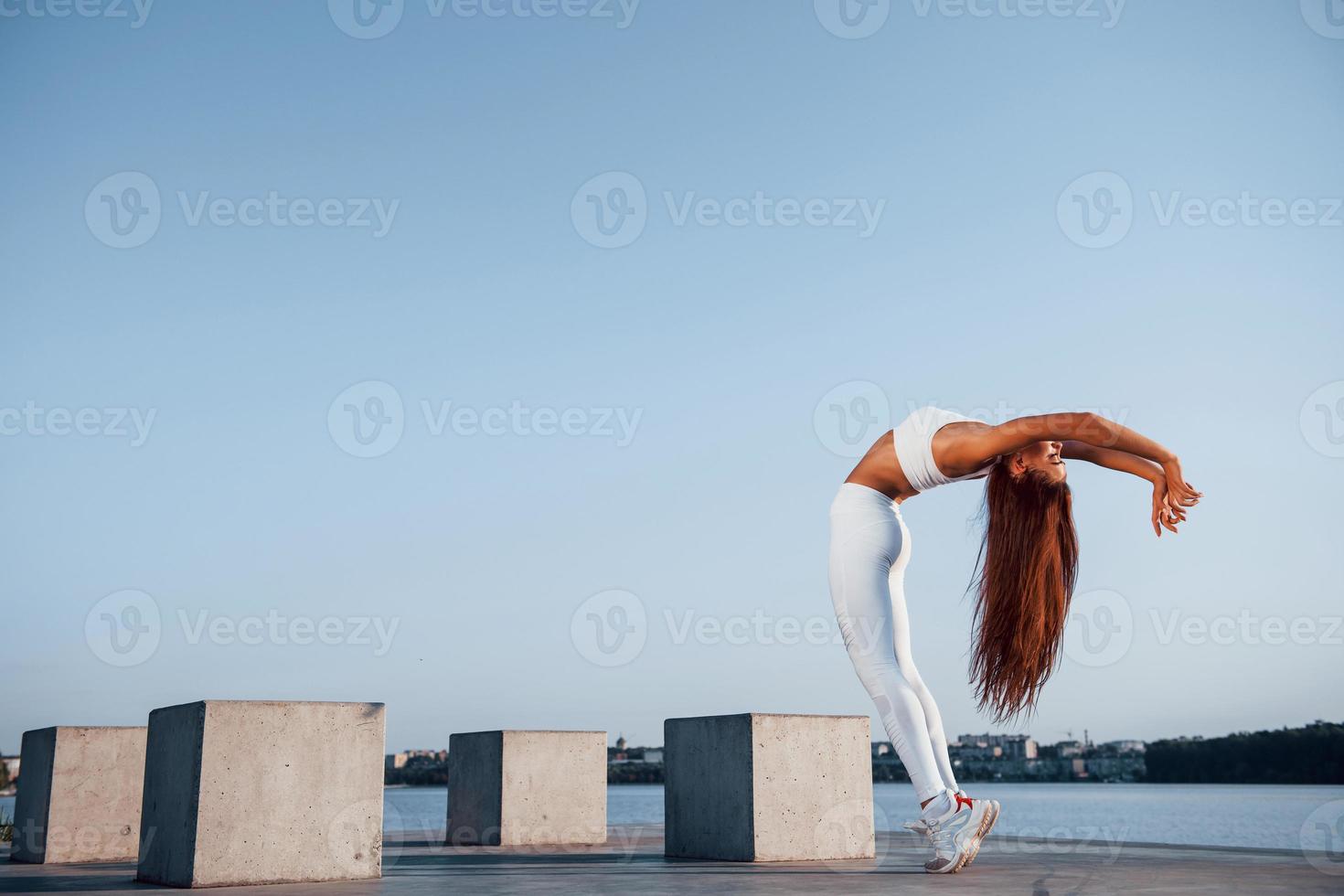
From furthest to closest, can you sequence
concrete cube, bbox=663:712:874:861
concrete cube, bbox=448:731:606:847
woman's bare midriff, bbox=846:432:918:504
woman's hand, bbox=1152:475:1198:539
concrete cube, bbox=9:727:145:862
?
concrete cube, bbox=448:731:606:847 < concrete cube, bbox=9:727:145:862 < concrete cube, bbox=663:712:874:861 < woman's bare midriff, bbox=846:432:918:504 < woman's hand, bbox=1152:475:1198:539

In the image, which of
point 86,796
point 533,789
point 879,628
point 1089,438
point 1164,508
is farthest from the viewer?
point 533,789

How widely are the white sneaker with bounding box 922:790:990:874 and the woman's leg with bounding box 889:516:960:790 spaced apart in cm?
10

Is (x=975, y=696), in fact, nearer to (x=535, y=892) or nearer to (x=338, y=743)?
(x=535, y=892)

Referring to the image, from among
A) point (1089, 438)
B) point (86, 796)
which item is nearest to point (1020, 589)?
point (1089, 438)

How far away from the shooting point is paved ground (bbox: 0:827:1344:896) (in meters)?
5.09

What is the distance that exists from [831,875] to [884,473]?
8.11 ft

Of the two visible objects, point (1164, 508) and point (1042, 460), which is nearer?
point (1164, 508)

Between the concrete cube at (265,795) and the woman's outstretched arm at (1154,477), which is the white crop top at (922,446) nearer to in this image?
the woman's outstretched arm at (1154,477)

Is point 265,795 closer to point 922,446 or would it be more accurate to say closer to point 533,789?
point 922,446

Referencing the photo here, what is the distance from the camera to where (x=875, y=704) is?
507 centimetres

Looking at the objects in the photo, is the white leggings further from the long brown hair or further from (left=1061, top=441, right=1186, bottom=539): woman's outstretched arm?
(left=1061, top=441, right=1186, bottom=539): woman's outstretched arm

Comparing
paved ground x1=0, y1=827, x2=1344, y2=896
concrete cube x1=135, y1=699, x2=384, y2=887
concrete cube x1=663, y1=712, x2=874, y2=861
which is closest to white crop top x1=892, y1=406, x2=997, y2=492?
paved ground x1=0, y1=827, x2=1344, y2=896

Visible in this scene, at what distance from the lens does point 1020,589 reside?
5262mm

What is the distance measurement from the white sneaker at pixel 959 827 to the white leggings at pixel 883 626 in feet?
0.39
